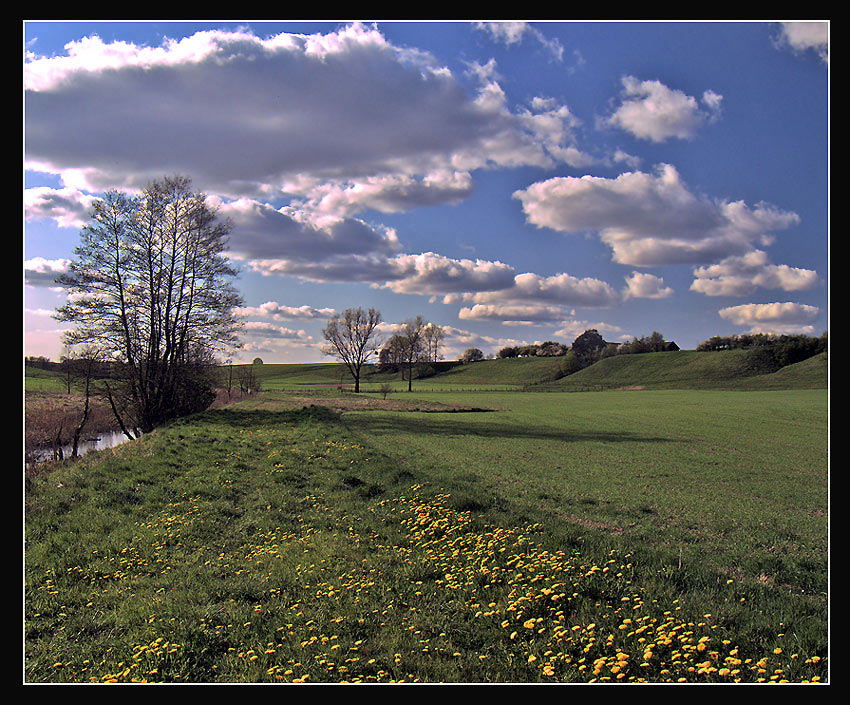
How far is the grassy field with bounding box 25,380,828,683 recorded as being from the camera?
560 cm

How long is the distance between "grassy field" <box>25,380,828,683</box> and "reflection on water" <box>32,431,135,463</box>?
11287 mm

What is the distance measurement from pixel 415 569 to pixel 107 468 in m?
13.1

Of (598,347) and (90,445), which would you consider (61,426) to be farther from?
(598,347)

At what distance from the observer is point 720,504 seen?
13000 mm

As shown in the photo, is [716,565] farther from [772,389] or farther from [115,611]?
[772,389]

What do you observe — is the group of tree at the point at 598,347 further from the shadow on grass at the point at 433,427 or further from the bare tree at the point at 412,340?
the shadow on grass at the point at 433,427

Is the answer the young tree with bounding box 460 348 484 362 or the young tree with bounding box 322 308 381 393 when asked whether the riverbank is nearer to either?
the young tree with bounding box 322 308 381 393

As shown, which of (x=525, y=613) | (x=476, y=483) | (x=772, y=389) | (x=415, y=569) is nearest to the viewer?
(x=525, y=613)

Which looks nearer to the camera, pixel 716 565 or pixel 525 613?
pixel 525 613

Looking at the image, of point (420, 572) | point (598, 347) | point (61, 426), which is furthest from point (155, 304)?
point (598, 347)

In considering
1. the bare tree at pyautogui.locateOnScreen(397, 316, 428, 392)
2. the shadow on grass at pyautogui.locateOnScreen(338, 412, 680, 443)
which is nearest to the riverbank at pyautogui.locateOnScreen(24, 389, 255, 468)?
the shadow on grass at pyautogui.locateOnScreen(338, 412, 680, 443)

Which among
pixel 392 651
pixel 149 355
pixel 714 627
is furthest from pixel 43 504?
pixel 149 355

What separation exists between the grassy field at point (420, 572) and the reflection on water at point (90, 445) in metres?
11.3

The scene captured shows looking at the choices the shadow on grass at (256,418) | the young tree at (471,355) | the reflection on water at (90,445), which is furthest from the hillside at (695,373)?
the reflection on water at (90,445)
